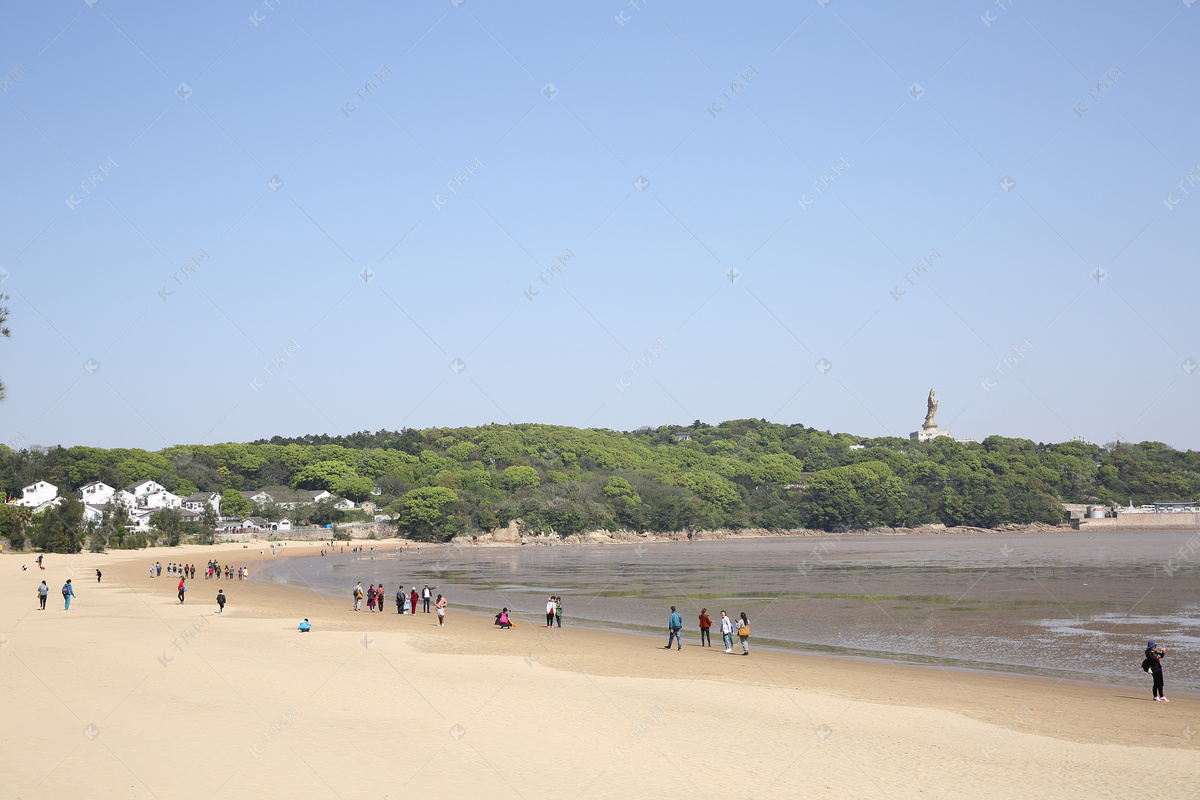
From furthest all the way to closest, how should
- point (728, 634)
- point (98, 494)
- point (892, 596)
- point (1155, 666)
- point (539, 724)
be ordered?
point (98, 494), point (892, 596), point (728, 634), point (1155, 666), point (539, 724)

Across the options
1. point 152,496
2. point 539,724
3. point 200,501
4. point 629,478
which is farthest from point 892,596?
point 152,496

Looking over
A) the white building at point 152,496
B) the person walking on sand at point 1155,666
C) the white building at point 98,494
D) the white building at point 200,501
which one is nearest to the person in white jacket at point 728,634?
the person walking on sand at point 1155,666

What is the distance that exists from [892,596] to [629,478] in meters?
96.6

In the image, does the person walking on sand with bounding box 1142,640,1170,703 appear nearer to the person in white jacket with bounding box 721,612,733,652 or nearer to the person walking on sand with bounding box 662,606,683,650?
the person in white jacket with bounding box 721,612,733,652

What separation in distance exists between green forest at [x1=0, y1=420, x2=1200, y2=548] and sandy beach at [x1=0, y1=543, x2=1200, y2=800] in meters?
95.1

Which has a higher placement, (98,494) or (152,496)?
(98,494)

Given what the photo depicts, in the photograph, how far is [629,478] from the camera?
141 metres

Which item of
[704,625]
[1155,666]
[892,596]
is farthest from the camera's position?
[892,596]

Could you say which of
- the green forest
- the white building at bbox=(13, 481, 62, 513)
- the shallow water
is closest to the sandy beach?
the shallow water

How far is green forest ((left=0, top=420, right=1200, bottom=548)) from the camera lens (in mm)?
125375

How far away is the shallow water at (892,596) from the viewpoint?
27734mm

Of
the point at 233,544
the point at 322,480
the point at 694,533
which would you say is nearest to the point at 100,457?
the point at 322,480

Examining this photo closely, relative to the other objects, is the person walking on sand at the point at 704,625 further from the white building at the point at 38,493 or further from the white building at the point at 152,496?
the white building at the point at 152,496

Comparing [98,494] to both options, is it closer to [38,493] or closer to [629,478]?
[38,493]
